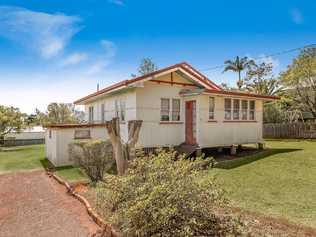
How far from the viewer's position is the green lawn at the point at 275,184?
6.75 meters

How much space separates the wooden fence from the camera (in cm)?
2378

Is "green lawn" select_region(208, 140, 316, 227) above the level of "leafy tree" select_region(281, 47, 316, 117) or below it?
below

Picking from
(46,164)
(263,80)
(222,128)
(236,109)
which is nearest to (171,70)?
(222,128)

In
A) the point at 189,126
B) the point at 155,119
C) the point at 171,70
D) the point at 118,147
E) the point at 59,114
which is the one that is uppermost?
the point at 171,70

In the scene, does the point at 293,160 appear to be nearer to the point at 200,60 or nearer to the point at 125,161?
the point at 125,161

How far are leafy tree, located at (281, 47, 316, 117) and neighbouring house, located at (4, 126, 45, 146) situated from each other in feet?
91.3

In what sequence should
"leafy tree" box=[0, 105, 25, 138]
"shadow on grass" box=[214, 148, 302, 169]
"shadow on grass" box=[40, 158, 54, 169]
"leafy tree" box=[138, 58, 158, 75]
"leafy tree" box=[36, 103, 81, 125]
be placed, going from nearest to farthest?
1. "shadow on grass" box=[214, 148, 302, 169]
2. "shadow on grass" box=[40, 158, 54, 169]
3. "leafy tree" box=[0, 105, 25, 138]
4. "leafy tree" box=[138, 58, 158, 75]
5. "leafy tree" box=[36, 103, 81, 125]

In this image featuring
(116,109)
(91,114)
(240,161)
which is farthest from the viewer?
(91,114)

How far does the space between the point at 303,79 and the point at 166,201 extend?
82.5 feet

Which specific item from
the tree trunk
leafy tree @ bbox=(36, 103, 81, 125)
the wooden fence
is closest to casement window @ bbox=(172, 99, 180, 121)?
the tree trunk

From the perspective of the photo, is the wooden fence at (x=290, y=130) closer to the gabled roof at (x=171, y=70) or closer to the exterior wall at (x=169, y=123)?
the exterior wall at (x=169, y=123)

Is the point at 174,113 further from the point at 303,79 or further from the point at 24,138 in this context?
the point at 24,138

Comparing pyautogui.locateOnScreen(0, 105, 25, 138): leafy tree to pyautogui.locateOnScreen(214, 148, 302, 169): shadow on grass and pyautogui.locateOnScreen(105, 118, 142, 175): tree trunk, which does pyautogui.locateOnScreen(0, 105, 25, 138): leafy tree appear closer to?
pyautogui.locateOnScreen(214, 148, 302, 169): shadow on grass

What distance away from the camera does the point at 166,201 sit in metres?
4.55
